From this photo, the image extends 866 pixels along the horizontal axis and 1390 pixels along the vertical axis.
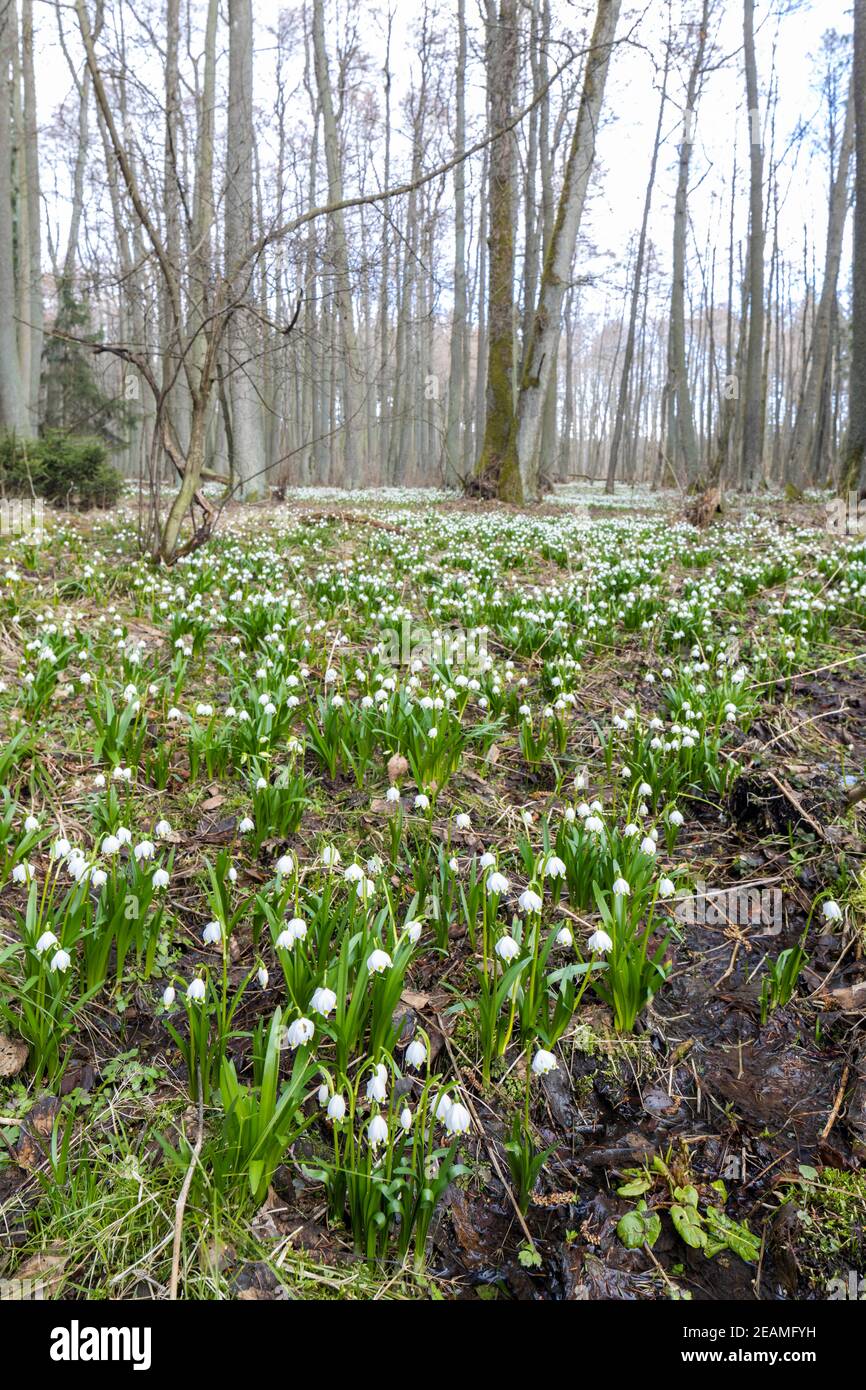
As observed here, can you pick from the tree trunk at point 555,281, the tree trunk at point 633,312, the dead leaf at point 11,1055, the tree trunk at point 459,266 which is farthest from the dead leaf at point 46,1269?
the tree trunk at point 633,312

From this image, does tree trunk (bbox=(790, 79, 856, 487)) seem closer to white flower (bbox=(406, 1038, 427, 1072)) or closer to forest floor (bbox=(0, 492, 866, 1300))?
forest floor (bbox=(0, 492, 866, 1300))

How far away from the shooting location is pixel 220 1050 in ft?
5.32

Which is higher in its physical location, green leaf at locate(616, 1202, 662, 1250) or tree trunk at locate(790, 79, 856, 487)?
tree trunk at locate(790, 79, 856, 487)

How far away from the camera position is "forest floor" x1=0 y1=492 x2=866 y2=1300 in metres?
1.41

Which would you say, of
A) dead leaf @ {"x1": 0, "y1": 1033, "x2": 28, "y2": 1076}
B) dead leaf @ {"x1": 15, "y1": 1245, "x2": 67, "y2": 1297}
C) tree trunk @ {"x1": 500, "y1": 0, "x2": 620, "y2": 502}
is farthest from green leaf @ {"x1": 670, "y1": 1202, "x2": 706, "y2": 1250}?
tree trunk @ {"x1": 500, "y1": 0, "x2": 620, "y2": 502}

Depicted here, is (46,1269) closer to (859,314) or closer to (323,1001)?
(323,1001)

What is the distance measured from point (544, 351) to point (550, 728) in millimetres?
11296

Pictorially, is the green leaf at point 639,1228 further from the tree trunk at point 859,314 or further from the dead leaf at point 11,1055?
the tree trunk at point 859,314

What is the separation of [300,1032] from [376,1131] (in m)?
0.26

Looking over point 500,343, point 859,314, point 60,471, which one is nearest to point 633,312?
point 500,343

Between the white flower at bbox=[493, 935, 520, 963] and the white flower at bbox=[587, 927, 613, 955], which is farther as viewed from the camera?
the white flower at bbox=[587, 927, 613, 955]

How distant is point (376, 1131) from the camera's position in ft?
4.64
